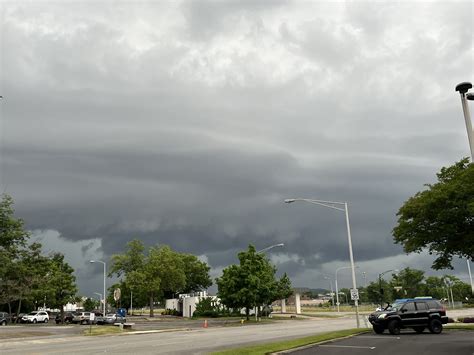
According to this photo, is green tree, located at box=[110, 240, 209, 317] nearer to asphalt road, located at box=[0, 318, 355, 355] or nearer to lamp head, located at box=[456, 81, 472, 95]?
asphalt road, located at box=[0, 318, 355, 355]

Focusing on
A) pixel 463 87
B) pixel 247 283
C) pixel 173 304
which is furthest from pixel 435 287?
pixel 463 87

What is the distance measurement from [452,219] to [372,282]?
127212 mm

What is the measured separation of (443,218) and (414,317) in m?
6.68

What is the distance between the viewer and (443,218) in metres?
31.3

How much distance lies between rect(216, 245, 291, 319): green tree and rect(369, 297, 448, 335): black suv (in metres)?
31.9

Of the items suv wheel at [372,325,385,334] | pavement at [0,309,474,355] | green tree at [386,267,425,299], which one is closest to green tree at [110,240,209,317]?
pavement at [0,309,474,355]

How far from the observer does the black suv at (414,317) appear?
2854 centimetres

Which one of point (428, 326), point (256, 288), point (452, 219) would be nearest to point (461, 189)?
point (452, 219)

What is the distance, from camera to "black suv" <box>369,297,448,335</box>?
28536 millimetres

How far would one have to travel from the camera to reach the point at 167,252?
9069 cm

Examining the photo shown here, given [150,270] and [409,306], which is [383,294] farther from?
[409,306]

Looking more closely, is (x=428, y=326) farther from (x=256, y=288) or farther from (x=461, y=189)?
(x=256, y=288)

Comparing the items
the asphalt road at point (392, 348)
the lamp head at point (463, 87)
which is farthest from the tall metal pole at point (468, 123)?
the asphalt road at point (392, 348)

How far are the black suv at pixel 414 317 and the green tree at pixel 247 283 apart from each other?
3191 centimetres
